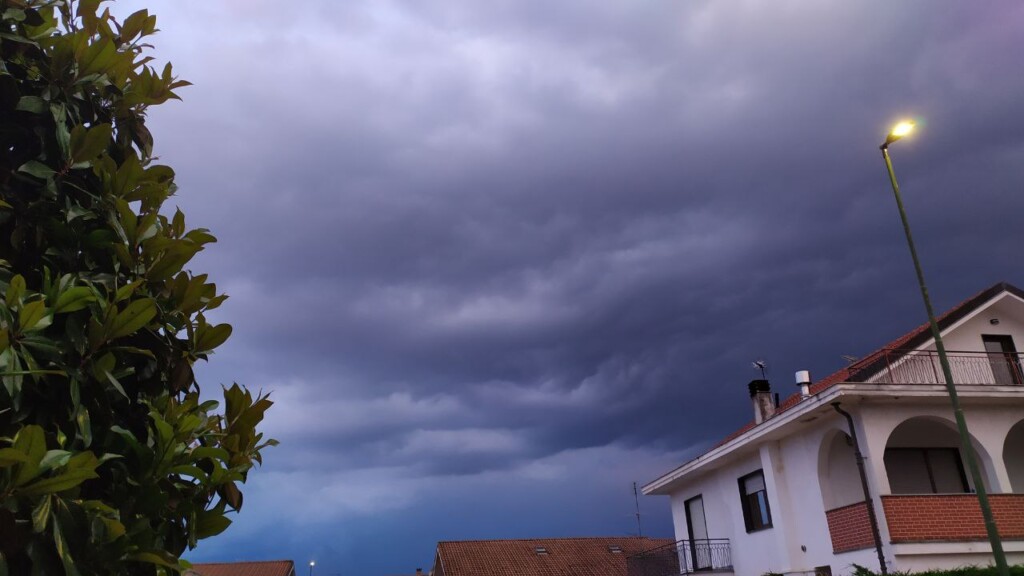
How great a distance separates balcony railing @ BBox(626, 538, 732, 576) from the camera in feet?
86.7

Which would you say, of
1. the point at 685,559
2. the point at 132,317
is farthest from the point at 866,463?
the point at 132,317

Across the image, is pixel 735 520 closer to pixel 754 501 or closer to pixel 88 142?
pixel 754 501

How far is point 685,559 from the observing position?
27875 mm

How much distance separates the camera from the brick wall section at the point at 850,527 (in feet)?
62.1

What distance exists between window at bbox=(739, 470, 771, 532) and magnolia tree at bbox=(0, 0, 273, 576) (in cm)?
2328

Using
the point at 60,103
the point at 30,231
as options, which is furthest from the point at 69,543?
the point at 60,103

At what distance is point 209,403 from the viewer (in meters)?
3.61

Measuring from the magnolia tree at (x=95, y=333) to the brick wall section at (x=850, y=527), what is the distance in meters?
19.0

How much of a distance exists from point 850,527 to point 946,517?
2.25 meters

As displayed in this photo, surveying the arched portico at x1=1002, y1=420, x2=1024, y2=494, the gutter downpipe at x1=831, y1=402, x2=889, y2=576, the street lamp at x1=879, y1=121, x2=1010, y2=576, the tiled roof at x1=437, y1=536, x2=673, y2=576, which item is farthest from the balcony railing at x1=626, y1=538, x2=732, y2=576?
the tiled roof at x1=437, y1=536, x2=673, y2=576

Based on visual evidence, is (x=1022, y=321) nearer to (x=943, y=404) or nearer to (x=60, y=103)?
(x=943, y=404)

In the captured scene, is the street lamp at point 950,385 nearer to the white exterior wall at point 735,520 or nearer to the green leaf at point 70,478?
the white exterior wall at point 735,520

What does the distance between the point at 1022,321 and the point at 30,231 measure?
2751 centimetres

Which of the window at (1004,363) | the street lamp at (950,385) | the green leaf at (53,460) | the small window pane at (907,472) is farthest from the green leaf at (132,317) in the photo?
the window at (1004,363)
